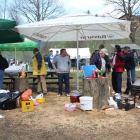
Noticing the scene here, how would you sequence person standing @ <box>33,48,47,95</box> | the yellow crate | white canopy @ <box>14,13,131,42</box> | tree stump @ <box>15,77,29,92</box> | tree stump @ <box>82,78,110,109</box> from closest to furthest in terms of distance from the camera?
the yellow crate < tree stump @ <box>82,78,110,109</box> < white canopy @ <box>14,13,131,42</box> < person standing @ <box>33,48,47,95</box> < tree stump @ <box>15,77,29,92</box>

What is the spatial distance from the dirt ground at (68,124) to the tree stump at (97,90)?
349mm

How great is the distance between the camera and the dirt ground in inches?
138

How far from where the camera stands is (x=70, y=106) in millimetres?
4930

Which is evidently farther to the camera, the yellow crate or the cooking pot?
the cooking pot

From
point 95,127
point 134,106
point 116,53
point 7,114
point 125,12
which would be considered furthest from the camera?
point 125,12

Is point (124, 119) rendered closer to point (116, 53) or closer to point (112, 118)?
point (112, 118)

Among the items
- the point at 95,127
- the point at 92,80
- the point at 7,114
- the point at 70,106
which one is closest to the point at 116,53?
the point at 92,80

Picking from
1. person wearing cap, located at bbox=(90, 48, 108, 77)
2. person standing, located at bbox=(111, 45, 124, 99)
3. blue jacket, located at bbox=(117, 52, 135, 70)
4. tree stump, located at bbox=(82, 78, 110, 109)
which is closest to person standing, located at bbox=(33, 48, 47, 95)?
person wearing cap, located at bbox=(90, 48, 108, 77)

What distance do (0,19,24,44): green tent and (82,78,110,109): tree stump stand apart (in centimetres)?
241

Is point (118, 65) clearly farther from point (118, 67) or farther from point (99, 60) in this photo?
point (99, 60)

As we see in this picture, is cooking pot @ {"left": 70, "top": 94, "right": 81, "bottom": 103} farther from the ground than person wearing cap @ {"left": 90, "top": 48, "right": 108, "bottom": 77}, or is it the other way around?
person wearing cap @ {"left": 90, "top": 48, "right": 108, "bottom": 77}

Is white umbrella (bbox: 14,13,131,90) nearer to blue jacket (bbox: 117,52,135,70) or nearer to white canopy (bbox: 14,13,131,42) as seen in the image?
white canopy (bbox: 14,13,131,42)

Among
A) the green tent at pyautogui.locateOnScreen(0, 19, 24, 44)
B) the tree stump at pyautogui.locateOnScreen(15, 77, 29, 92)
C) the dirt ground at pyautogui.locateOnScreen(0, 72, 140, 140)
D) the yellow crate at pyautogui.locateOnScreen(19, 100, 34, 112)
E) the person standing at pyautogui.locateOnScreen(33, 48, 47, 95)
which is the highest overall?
the green tent at pyautogui.locateOnScreen(0, 19, 24, 44)

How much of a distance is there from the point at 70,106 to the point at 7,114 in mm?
1531
